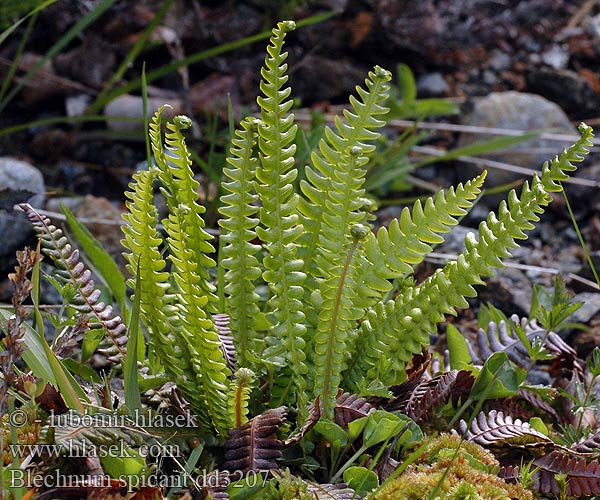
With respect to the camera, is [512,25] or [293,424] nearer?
[293,424]

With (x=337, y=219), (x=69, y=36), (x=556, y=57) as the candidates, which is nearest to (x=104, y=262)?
(x=337, y=219)

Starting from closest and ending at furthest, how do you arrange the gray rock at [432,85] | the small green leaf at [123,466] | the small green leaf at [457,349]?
the small green leaf at [123,466] < the small green leaf at [457,349] < the gray rock at [432,85]

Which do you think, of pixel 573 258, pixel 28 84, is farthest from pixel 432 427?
pixel 28 84

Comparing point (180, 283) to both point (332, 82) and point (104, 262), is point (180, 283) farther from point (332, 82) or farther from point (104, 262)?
point (332, 82)

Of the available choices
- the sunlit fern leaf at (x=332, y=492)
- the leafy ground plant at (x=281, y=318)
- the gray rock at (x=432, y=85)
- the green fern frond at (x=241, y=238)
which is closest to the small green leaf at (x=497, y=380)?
the leafy ground plant at (x=281, y=318)

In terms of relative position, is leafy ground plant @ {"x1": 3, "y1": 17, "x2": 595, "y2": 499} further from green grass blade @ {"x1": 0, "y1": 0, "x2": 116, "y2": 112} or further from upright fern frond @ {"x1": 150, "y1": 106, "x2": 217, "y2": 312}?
green grass blade @ {"x1": 0, "y1": 0, "x2": 116, "y2": 112}

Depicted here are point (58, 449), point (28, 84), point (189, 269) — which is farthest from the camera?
point (28, 84)

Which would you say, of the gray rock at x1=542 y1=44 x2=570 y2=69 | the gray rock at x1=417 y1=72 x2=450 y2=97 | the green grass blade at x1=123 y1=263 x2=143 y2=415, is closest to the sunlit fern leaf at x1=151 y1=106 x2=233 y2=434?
the green grass blade at x1=123 y1=263 x2=143 y2=415

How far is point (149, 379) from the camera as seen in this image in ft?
6.38

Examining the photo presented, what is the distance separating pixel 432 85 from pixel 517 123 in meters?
0.60

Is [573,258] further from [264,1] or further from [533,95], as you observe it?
[264,1]

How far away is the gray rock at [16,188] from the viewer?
10.4 feet

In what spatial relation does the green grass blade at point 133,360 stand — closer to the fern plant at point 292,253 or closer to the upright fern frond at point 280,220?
the fern plant at point 292,253

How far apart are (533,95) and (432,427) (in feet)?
9.63
